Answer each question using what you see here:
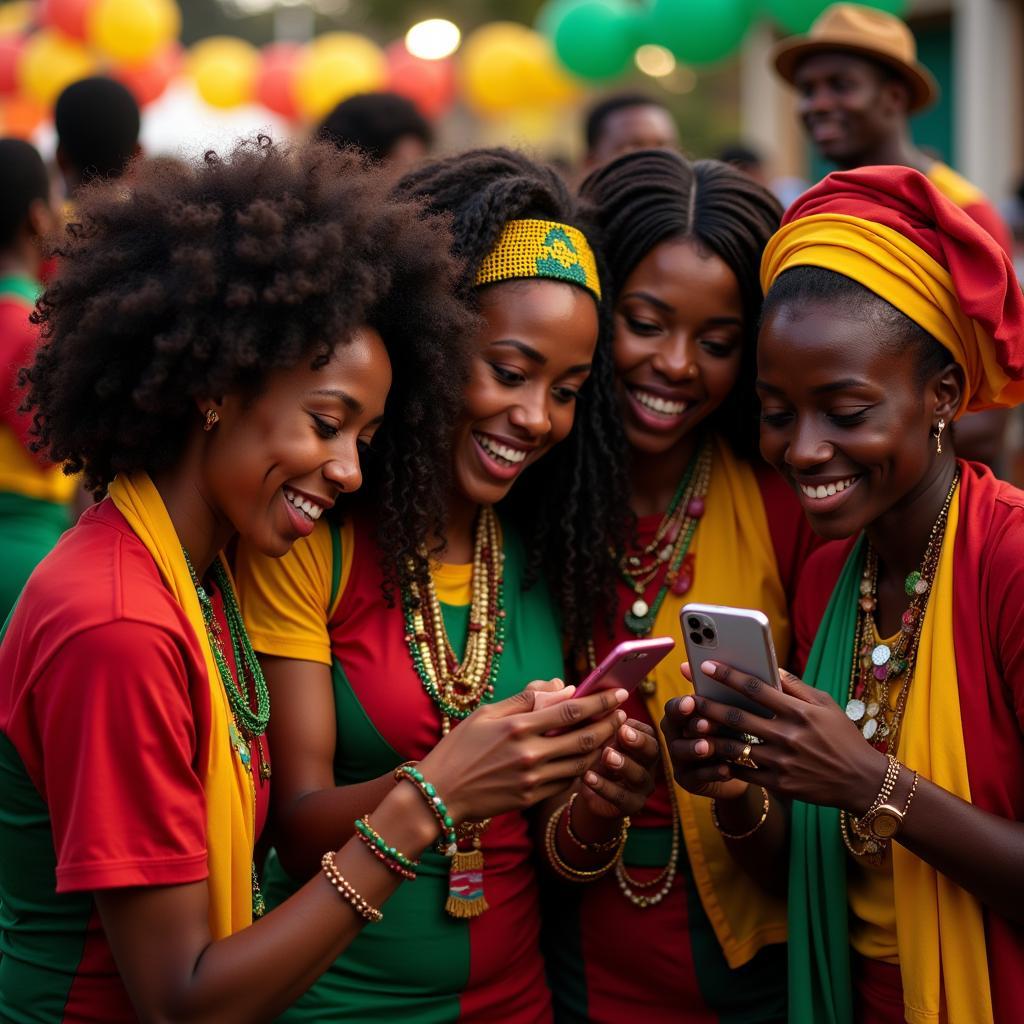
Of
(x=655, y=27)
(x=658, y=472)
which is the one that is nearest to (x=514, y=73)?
(x=655, y=27)

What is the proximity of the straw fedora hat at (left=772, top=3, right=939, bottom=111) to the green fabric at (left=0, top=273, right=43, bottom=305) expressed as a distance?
3463 mm

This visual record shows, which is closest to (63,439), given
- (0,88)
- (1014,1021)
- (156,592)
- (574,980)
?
(156,592)

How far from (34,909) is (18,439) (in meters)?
2.70

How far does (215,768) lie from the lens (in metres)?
2.29

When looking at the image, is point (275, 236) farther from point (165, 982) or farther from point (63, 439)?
point (165, 982)

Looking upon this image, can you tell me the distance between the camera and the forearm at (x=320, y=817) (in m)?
2.65

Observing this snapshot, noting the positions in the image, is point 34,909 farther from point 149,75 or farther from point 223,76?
point 223,76

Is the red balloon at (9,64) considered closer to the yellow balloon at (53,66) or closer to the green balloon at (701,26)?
the yellow balloon at (53,66)

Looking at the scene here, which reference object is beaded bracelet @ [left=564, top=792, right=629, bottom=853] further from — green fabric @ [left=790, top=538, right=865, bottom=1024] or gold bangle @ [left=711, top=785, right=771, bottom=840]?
green fabric @ [left=790, top=538, right=865, bottom=1024]

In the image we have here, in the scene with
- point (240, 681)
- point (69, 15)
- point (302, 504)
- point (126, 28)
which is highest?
point (69, 15)

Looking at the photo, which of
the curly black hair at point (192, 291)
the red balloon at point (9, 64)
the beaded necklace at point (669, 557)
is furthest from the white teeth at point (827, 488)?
the red balloon at point (9, 64)

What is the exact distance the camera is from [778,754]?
8.04 ft

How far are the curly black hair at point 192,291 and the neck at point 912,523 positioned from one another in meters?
1.20

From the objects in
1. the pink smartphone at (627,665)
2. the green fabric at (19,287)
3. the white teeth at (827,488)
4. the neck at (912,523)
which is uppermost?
the green fabric at (19,287)
